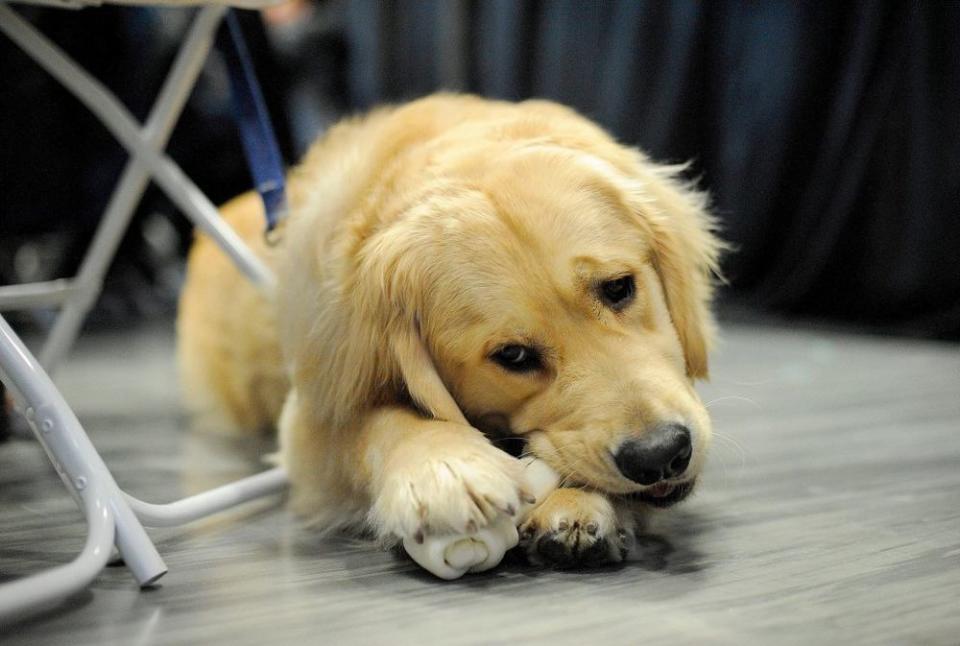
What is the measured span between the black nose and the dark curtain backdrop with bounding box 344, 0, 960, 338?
104 inches

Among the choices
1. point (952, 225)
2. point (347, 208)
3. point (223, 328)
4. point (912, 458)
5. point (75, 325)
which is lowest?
point (952, 225)

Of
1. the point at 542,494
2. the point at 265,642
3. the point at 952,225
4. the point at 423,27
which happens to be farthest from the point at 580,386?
the point at 423,27

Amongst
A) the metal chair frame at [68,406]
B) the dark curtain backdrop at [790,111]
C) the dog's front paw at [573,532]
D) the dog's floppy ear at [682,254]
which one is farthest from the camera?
the dark curtain backdrop at [790,111]

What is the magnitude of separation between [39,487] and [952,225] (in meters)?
3.15

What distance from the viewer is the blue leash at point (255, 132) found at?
2.06m

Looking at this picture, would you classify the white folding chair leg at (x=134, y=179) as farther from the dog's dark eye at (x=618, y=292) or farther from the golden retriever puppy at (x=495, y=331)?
the dog's dark eye at (x=618, y=292)

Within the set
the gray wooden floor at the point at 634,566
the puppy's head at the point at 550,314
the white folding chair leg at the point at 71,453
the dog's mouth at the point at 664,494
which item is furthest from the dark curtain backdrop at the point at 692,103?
the white folding chair leg at the point at 71,453

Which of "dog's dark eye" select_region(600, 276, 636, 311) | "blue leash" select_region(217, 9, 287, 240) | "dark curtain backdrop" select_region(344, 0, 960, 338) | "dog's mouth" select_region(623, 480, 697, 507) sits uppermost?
"blue leash" select_region(217, 9, 287, 240)

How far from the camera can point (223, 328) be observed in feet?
8.70

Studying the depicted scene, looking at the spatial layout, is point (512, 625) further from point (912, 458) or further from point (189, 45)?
point (189, 45)

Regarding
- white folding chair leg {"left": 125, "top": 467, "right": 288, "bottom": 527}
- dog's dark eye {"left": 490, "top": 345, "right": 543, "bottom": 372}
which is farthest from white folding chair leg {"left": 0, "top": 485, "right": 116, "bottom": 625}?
dog's dark eye {"left": 490, "top": 345, "right": 543, "bottom": 372}

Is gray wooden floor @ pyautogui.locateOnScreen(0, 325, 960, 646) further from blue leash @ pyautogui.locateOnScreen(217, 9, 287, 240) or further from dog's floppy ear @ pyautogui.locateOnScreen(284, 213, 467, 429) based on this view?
blue leash @ pyautogui.locateOnScreen(217, 9, 287, 240)

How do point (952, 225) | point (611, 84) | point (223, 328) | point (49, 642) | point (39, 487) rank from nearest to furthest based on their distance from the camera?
point (49, 642) → point (39, 487) → point (223, 328) → point (952, 225) → point (611, 84)

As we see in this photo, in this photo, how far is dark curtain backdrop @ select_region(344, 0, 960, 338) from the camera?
12.2ft
